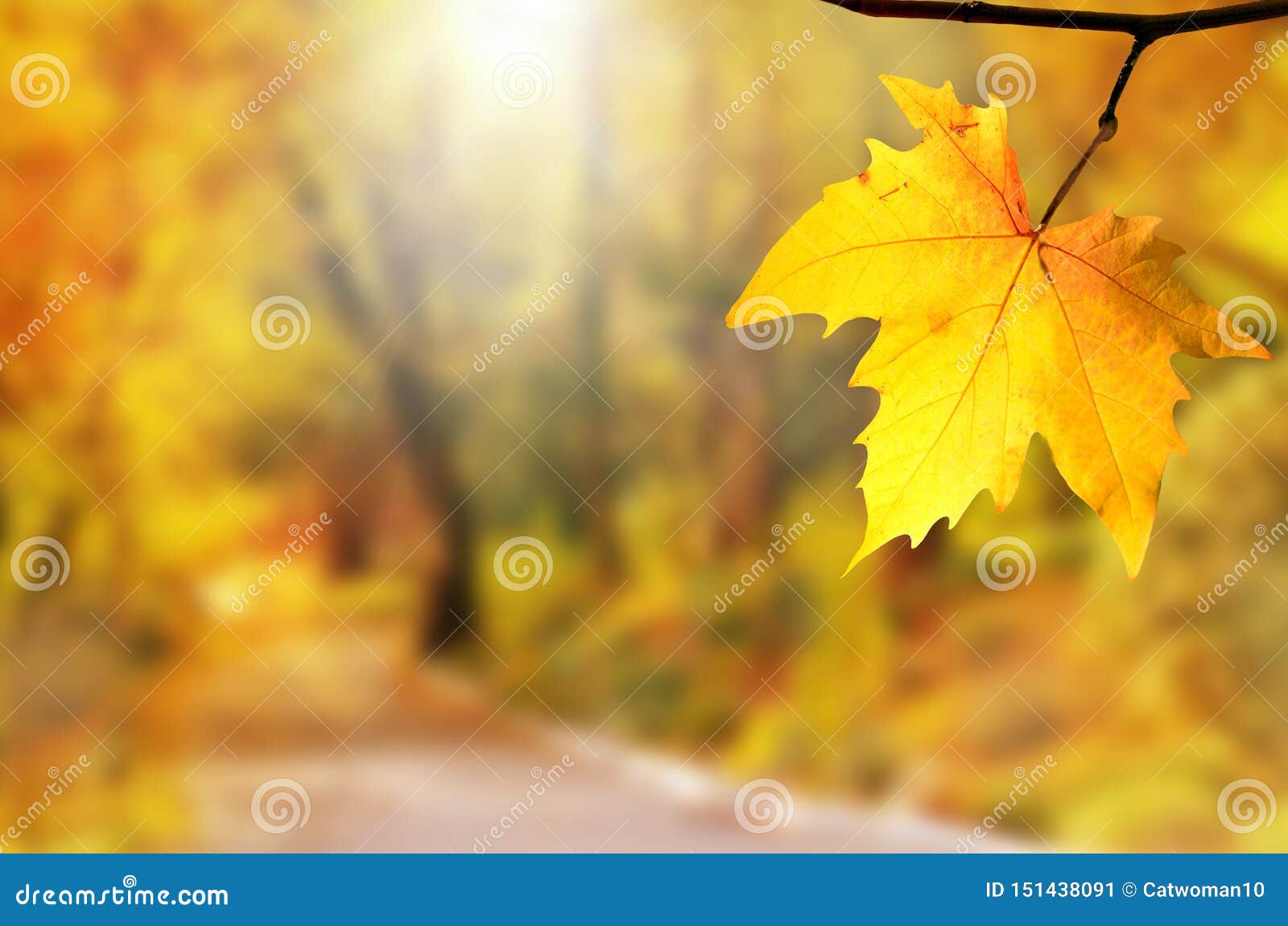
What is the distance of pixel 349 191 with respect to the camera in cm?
118

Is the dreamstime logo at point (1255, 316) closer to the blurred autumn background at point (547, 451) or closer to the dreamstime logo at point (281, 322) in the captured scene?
the blurred autumn background at point (547, 451)

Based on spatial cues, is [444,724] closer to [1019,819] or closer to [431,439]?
[431,439]

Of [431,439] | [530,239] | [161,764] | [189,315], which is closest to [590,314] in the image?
[530,239]

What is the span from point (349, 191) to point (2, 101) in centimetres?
43

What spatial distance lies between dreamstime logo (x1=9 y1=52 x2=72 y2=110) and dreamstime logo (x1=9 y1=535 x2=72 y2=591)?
1.74ft
